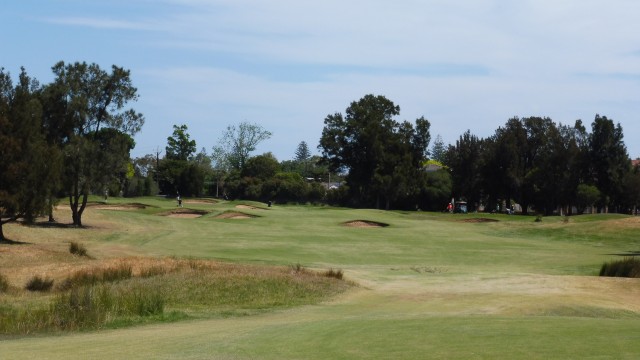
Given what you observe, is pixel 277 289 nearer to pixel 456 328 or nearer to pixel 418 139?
pixel 456 328

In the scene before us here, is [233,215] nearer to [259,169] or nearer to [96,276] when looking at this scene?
[96,276]

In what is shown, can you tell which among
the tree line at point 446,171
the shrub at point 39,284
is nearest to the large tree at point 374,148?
the tree line at point 446,171

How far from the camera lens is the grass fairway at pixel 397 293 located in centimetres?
1241

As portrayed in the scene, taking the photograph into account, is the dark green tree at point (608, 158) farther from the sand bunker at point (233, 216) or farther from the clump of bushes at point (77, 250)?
the clump of bushes at point (77, 250)

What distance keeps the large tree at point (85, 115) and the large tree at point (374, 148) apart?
5217cm

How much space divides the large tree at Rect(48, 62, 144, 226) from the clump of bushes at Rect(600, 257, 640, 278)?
34.0m

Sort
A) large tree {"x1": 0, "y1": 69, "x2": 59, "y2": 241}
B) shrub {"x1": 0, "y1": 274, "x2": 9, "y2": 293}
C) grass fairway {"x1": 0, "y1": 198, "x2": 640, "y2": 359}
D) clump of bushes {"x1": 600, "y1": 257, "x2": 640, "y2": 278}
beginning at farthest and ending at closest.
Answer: large tree {"x1": 0, "y1": 69, "x2": 59, "y2": 241}
clump of bushes {"x1": 600, "y1": 257, "x2": 640, "y2": 278}
shrub {"x1": 0, "y1": 274, "x2": 9, "y2": 293}
grass fairway {"x1": 0, "y1": 198, "x2": 640, "y2": 359}

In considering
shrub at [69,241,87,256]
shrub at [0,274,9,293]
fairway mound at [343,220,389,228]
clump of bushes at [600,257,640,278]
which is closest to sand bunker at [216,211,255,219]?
fairway mound at [343,220,389,228]

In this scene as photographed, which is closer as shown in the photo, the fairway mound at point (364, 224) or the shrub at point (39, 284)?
the shrub at point (39, 284)

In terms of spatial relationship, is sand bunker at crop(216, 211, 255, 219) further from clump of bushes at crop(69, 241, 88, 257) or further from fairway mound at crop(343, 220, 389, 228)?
clump of bushes at crop(69, 241, 88, 257)

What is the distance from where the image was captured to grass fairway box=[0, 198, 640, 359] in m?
12.4

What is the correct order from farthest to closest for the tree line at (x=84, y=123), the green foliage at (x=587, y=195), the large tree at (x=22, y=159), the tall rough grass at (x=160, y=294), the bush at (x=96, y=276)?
1. the green foliage at (x=587, y=195)
2. the tree line at (x=84, y=123)
3. the large tree at (x=22, y=159)
4. the bush at (x=96, y=276)
5. the tall rough grass at (x=160, y=294)

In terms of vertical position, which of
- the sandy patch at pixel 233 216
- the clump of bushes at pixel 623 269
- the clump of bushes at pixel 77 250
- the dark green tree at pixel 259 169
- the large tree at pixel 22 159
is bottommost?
the clump of bushes at pixel 77 250

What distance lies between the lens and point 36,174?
131 ft
